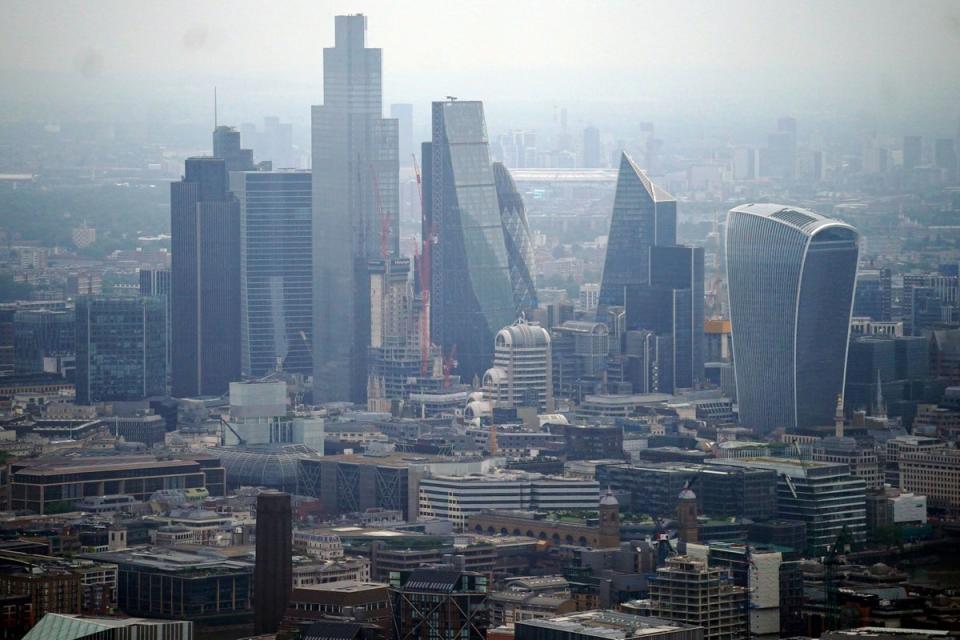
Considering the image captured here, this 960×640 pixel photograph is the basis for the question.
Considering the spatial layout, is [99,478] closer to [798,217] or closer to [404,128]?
[798,217]

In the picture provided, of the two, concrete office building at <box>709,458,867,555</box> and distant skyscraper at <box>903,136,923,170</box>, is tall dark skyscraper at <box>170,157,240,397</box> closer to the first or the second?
distant skyscraper at <box>903,136,923,170</box>

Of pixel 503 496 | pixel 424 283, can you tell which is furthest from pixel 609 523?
pixel 424 283

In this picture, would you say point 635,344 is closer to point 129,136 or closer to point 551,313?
point 551,313

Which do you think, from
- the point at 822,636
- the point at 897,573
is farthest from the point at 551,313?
the point at 822,636

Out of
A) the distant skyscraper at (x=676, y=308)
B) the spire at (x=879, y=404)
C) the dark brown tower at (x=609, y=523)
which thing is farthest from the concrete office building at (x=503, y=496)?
the distant skyscraper at (x=676, y=308)

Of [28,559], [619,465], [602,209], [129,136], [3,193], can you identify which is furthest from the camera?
[602,209]

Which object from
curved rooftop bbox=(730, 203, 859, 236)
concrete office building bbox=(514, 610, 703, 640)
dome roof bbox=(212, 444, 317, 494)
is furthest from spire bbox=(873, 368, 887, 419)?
concrete office building bbox=(514, 610, 703, 640)

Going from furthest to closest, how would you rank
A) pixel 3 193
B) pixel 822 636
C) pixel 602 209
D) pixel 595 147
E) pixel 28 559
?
pixel 602 209, pixel 595 147, pixel 3 193, pixel 28 559, pixel 822 636

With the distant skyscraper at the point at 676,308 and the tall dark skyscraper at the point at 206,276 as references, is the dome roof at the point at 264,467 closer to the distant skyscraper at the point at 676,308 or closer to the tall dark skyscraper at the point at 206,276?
the tall dark skyscraper at the point at 206,276
